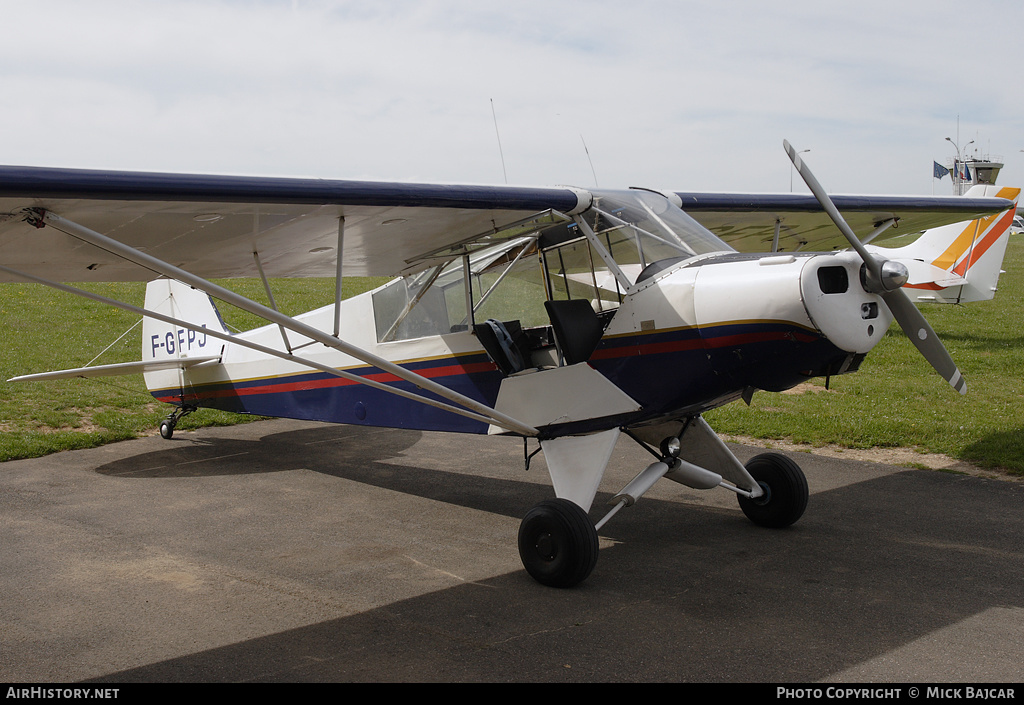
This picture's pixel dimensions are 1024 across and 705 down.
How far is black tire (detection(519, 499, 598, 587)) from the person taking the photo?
5.00 m

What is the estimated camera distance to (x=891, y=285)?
4676mm

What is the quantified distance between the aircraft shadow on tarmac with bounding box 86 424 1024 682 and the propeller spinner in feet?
4.43

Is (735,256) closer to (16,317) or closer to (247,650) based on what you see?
(247,650)

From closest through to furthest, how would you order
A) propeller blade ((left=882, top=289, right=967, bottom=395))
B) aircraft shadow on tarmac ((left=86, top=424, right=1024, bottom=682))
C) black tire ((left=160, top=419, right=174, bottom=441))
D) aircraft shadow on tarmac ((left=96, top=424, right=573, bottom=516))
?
aircraft shadow on tarmac ((left=86, top=424, right=1024, bottom=682)) → propeller blade ((left=882, top=289, right=967, bottom=395)) → aircraft shadow on tarmac ((left=96, top=424, right=573, bottom=516)) → black tire ((left=160, top=419, right=174, bottom=441))

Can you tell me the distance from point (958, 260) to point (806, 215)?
28.7ft

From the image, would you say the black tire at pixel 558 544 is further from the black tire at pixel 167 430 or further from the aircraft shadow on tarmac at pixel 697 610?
the black tire at pixel 167 430

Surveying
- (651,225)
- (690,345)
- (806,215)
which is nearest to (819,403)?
(806,215)

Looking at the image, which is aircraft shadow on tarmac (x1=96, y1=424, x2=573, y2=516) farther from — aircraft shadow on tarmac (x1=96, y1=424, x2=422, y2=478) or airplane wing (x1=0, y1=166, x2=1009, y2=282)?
airplane wing (x1=0, y1=166, x2=1009, y2=282)

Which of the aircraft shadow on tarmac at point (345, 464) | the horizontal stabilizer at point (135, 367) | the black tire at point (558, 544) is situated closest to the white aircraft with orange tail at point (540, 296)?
the black tire at point (558, 544)

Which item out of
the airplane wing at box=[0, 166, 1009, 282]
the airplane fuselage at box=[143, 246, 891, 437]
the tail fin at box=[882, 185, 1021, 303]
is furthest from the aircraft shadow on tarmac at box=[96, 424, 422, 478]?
the tail fin at box=[882, 185, 1021, 303]

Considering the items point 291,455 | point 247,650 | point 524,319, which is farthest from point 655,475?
point 291,455

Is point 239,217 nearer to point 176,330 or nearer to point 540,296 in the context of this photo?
point 540,296

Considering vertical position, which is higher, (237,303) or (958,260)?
(958,260)

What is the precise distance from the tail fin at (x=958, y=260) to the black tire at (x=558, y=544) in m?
9.35
